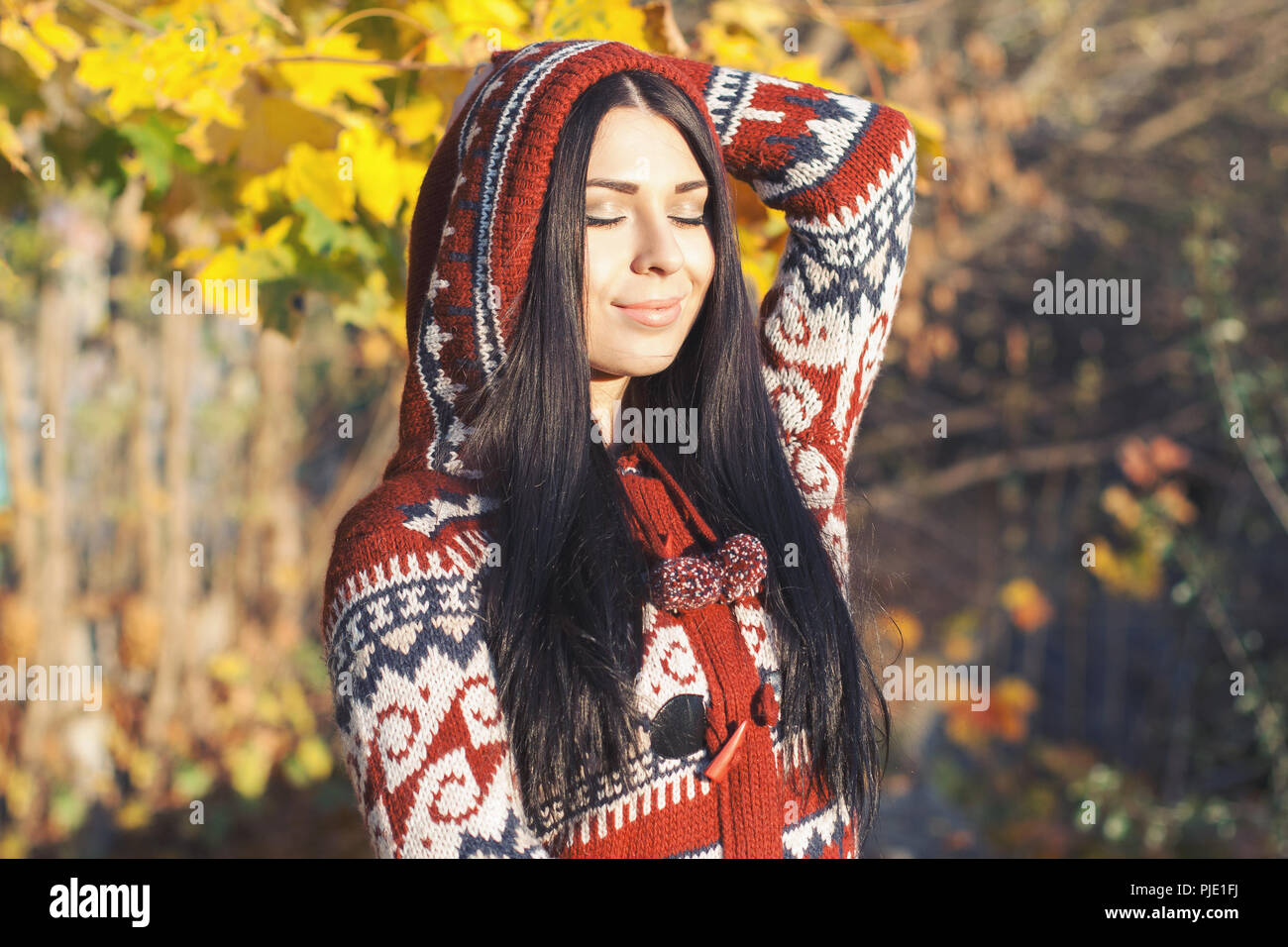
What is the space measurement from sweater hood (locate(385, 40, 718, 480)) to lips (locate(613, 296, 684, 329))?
15 cm

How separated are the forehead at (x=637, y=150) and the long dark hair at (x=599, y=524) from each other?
0.8 inches

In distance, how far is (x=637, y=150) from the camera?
156 centimetres

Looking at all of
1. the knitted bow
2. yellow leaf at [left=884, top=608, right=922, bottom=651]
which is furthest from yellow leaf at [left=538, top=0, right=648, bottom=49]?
yellow leaf at [left=884, top=608, right=922, bottom=651]

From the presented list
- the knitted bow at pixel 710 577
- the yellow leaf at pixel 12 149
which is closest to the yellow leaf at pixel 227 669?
the yellow leaf at pixel 12 149

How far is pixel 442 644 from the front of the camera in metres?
1.35

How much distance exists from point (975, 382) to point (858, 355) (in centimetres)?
427

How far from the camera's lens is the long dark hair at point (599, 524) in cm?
142

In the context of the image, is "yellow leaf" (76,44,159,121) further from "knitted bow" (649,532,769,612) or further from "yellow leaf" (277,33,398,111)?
"knitted bow" (649,532,769,612)

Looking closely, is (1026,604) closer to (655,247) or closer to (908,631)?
(908,631)

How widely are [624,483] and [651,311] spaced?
0.77 ft

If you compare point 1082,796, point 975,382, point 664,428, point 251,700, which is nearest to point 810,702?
point 664,428

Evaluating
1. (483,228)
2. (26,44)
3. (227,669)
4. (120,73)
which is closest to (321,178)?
(120,73)

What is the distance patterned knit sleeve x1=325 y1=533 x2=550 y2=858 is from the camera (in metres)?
1.29

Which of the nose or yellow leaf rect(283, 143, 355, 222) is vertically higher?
yellow leaf rect(283, 143, 355, 222)
